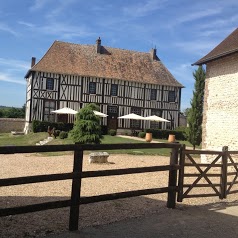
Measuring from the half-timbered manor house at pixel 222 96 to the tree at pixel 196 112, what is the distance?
8850 mm

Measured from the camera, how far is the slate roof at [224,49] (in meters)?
13.2

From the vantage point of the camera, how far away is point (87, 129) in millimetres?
17078

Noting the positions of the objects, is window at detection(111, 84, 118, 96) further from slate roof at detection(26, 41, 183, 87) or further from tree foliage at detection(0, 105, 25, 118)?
tree foliage at detection(0, 105, 25, 118)

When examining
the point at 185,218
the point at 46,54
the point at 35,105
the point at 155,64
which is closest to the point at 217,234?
the point at 185,218

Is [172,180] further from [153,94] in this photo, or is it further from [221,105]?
[153,94]

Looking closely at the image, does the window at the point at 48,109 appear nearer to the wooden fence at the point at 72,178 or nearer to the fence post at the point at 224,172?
the fence post at the point at 224,172

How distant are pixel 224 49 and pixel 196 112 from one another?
419 inches

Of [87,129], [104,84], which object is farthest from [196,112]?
[104,84]

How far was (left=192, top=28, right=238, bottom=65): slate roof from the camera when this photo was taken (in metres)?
13.2

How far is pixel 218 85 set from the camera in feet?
46.4

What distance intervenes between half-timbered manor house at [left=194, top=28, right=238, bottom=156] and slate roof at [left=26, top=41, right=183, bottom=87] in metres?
19.5

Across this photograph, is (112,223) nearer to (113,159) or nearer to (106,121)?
(113,159)

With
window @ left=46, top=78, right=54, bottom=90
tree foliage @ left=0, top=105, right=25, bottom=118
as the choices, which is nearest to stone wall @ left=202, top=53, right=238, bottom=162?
window @ left=46, top=78, right=54, bottom=90

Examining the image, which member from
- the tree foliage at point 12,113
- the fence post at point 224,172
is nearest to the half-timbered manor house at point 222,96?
the fence post at point 224,172
